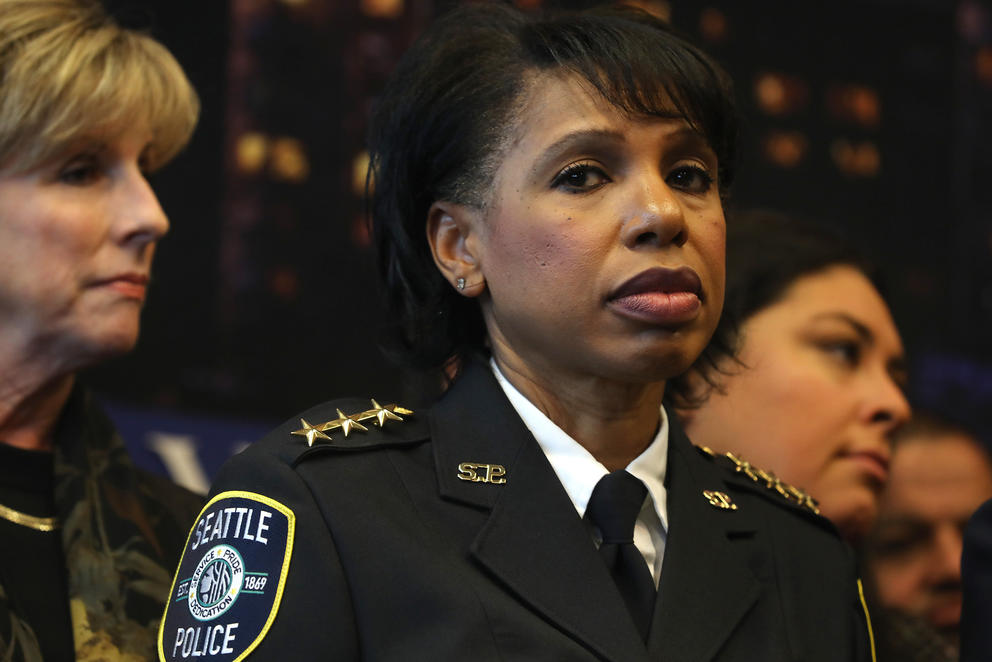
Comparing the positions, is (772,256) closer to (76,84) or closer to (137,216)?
(137,216)

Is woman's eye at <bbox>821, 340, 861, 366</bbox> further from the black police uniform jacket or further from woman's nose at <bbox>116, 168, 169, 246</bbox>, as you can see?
woman's nose at <bbox>116, 168, 169, 246</bbox>

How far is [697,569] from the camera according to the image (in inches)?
66.7

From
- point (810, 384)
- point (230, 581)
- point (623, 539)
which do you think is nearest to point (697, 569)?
point (623, 539)

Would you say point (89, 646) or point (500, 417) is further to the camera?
point (89, 646)

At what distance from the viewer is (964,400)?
3.34 meters

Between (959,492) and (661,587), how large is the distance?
1.43 meters

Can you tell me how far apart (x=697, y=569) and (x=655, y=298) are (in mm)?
343

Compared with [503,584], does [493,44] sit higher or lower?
higher

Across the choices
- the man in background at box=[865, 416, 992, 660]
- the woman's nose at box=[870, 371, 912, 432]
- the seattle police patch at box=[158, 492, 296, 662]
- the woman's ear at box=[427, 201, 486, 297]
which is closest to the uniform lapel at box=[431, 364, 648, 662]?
the woman's ear at box=[427, 201, 486, 297]

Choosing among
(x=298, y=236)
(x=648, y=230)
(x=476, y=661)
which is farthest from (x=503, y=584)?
(x=298, y=236)

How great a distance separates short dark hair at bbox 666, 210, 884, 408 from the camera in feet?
8.13

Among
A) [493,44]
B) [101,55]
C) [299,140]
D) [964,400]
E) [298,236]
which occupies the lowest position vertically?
[964,400]

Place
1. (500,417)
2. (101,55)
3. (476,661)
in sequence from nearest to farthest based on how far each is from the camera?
(476,661) → (500,417) → (101,55)

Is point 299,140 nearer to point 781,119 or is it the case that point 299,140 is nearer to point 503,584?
point 781,119
